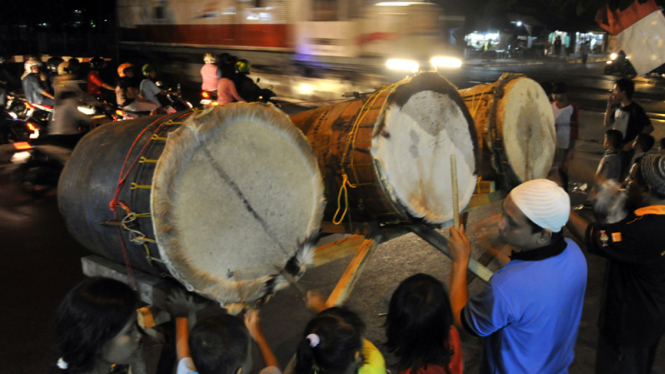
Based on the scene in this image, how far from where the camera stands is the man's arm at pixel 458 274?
204 cm

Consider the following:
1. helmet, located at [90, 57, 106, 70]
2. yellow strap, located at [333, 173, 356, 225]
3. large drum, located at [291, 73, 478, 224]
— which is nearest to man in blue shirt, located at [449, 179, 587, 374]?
large drum, located at [291, 73, 478, 224]

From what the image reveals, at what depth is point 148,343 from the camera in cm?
352

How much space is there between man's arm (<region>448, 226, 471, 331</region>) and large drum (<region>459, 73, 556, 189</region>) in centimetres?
181

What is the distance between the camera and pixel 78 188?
2311 mm

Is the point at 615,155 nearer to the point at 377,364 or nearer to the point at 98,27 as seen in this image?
the point at 377,364

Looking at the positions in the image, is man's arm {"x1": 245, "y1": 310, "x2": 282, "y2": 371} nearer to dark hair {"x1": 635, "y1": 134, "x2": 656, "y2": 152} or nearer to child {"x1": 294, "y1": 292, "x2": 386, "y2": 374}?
child {"x1": 294, "y1": 292, "x2": 386, "y2": 374}

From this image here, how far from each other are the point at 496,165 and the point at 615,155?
2.99 meters

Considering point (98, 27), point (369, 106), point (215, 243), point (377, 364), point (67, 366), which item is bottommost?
point (377, 364)

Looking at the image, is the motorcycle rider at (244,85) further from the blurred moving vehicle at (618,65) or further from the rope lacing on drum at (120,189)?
the blurred moving vehicle at (618,65)

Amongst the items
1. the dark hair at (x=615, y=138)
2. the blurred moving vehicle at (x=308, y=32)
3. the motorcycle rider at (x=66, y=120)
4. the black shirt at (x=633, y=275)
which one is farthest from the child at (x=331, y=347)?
the motorcycle rider at (x=66, y=120)

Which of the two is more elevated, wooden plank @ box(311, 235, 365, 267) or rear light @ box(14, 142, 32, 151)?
wooden plank @ box(311, 235, 365, 267)

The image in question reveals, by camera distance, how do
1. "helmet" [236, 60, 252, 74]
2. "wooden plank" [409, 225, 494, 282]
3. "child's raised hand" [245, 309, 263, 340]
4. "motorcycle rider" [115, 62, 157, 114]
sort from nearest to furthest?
"child's raised hand" [245, 309, 263, 340] < "wooden plank" [409, 225, 494, 282] < "motorcycle rider" [115, 62, 157, 114] < "helmet" [236, 60, 252, 74]

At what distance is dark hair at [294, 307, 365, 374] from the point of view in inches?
71.5

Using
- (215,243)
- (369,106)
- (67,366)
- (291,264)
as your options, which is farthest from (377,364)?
(369,106)
